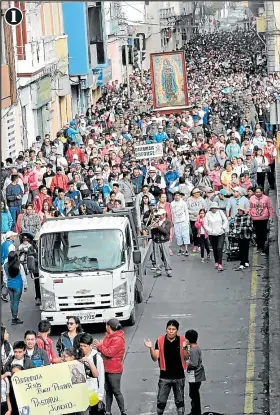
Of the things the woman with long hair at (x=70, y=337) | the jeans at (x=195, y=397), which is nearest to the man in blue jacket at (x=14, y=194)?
the woman with long hair at (x=70, y=337)

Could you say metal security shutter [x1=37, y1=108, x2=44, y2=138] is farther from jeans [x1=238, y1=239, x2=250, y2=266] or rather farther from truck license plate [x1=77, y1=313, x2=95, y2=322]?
truck license plate [x1=77, y1=313, x2=95, y2=322]

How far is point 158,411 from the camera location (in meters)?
14.5

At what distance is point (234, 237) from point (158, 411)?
10.1 m

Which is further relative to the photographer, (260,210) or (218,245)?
(260,210)

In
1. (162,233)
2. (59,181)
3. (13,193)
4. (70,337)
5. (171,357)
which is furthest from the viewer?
(59,181)

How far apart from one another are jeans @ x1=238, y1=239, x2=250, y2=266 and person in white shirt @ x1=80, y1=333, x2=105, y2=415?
34.4 feet

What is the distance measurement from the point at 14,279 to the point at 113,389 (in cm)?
561

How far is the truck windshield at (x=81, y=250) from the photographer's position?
63.4 ft

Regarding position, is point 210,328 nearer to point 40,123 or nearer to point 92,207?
point 92,207

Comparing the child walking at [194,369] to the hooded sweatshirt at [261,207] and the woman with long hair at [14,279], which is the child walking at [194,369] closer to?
the woman with long hair at [14,279]

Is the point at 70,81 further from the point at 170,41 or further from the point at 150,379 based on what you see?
the point at 170,41

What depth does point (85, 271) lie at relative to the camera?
755 inches

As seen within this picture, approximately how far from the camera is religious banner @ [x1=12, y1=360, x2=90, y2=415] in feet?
42.2

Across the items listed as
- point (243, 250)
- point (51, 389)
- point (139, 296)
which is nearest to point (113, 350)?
point (51, 389)
